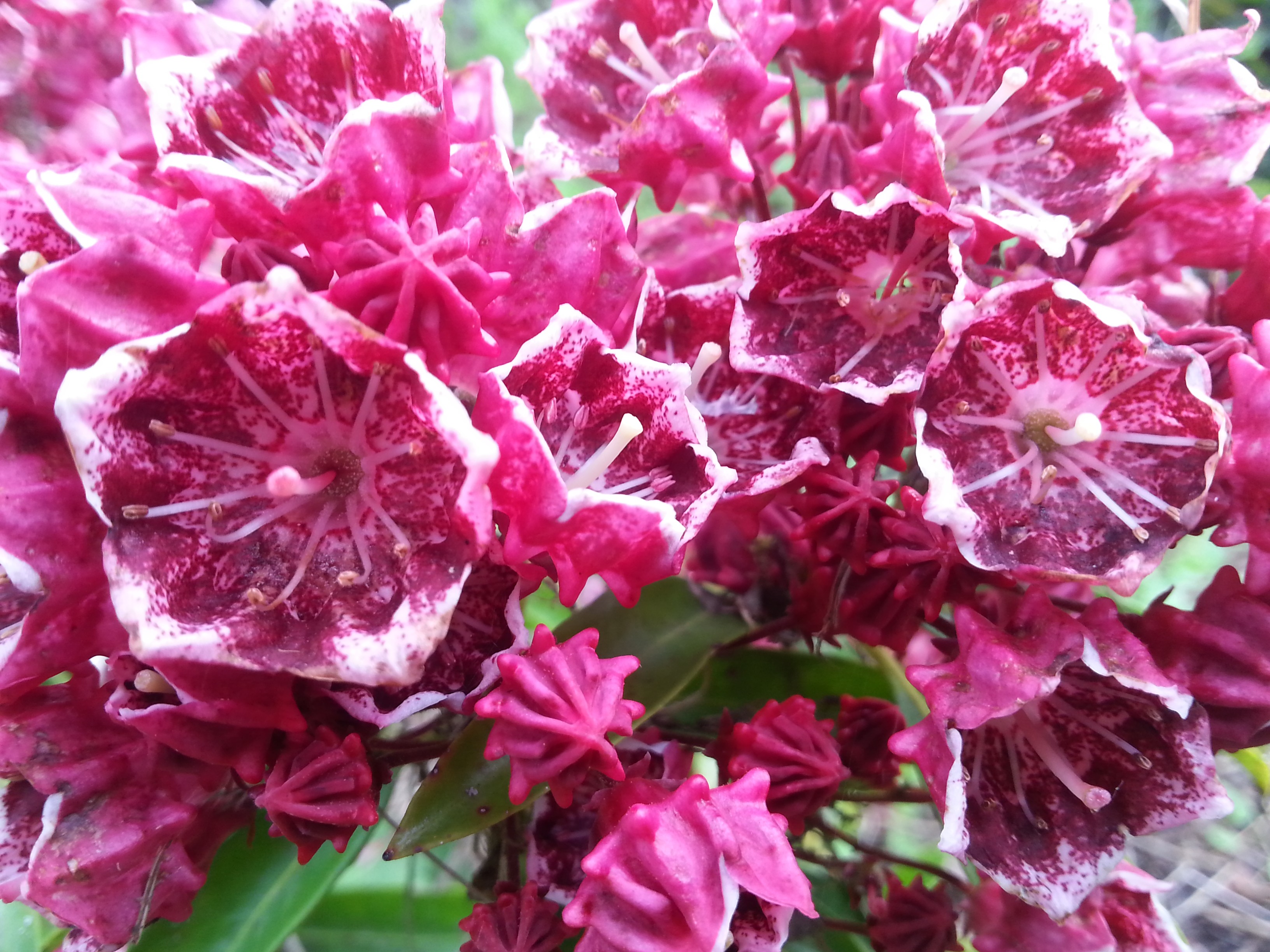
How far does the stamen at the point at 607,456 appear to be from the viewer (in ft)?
2.75

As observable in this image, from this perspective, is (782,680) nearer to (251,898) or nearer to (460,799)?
(460,799)

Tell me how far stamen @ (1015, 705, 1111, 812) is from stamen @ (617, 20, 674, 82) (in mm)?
790

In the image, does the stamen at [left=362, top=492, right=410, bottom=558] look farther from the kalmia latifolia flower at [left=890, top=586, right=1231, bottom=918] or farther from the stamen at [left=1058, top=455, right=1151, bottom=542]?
the stamen at [left=1058, top=455, right=1151, bottom=542]

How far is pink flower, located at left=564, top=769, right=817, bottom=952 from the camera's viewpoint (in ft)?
2.54

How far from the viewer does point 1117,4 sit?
1226mm

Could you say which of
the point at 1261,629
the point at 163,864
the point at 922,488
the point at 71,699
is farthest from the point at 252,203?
the point at 1261,629

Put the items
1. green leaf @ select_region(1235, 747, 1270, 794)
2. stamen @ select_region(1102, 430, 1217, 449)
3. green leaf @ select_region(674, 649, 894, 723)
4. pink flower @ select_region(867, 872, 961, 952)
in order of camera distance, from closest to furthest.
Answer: stamen @ select_region(1102, 430, 1217, 449) → pink flower @ select_region(867, 872, 961, 952) → green leaf @ select_region(1235, 747, 1270, 794) → green leaf @ select_region(674, 649, 894, 723)

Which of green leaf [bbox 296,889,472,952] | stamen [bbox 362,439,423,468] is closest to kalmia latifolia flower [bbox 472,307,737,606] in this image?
stamen [bbox 362,439,423,468]

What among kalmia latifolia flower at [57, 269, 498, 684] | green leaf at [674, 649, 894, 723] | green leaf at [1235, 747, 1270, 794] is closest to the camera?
kalmia latifolia flower at [57, 269, 498, 684]

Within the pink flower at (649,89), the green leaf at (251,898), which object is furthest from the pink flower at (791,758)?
the pink flower at (649,89)

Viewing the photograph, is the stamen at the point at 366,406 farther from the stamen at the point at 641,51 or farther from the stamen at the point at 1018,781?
the stamen at the point at 1018,781

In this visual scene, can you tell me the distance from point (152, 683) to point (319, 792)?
6.5 inches

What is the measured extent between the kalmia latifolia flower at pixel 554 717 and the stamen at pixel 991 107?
65 centimetres

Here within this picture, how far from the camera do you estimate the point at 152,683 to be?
810mm
